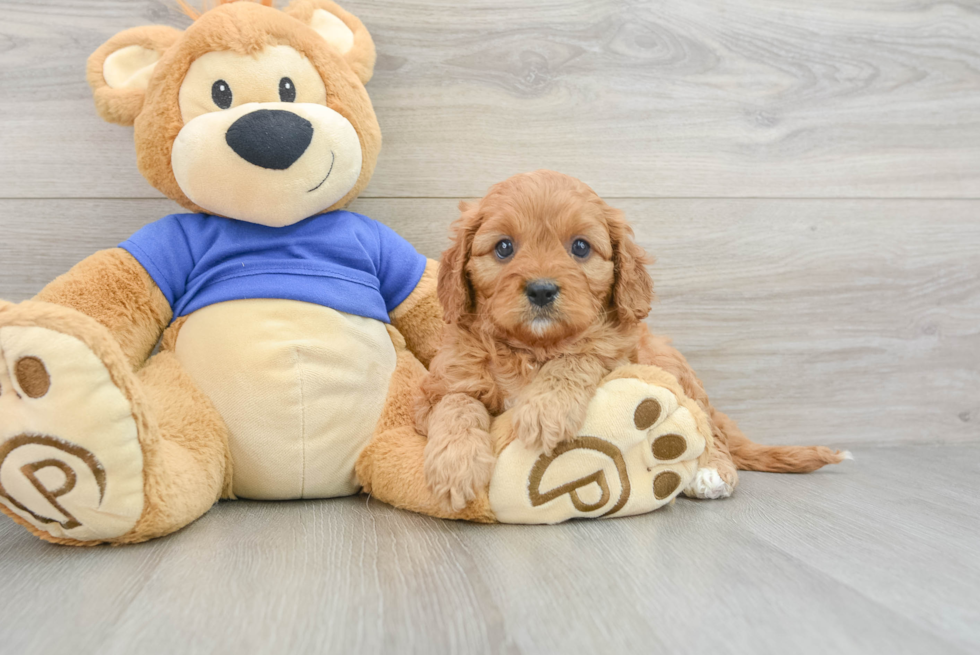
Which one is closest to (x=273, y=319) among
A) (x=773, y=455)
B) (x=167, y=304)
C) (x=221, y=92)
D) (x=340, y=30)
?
(x=167, y=304)

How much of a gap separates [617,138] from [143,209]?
4.09 feet

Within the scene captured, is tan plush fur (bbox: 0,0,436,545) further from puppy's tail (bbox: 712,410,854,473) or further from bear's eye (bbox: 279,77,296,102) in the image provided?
puppy's tail (bbox: 712,410,854,473)

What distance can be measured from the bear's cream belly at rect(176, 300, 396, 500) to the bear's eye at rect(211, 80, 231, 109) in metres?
0.41

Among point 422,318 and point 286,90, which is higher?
point 286,90

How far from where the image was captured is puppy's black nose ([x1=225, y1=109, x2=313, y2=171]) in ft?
4.31

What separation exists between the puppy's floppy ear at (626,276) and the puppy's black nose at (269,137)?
0.62 meters

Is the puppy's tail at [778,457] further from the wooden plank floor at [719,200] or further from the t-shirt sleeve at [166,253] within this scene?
the t-shirt sleeve at [166,253]

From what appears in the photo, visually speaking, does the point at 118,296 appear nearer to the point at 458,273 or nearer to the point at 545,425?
the point at 458,273

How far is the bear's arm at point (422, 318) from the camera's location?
5.20 feet

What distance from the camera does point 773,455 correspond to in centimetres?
169

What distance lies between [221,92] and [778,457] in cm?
151

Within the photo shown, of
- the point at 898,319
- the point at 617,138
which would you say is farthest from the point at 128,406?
the point at 898,319

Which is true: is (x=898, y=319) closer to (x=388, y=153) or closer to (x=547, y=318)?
(x=547, y=318)

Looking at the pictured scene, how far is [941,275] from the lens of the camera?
6.61ft
